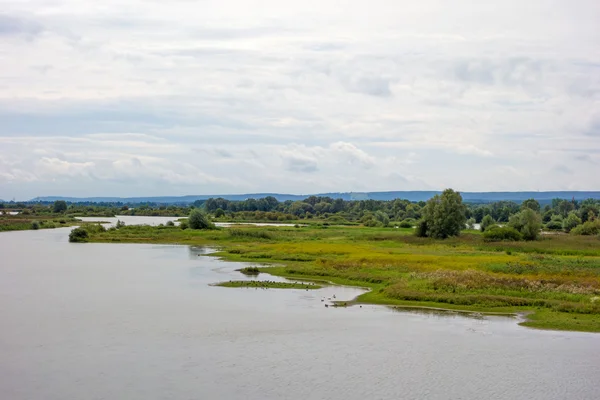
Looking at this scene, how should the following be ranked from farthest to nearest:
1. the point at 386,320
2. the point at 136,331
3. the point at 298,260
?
the point at 298,260
the point at 386,320
the point at 136,331

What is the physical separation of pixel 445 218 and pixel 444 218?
0.53 feet

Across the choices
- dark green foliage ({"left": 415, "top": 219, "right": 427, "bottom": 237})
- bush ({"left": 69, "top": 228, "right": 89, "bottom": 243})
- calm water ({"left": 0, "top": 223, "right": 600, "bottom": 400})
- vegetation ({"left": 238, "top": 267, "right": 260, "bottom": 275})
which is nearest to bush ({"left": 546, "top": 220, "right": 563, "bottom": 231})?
dark green foliage ({"left": 415, "top": 219, "right": 427, "bottom": 237})

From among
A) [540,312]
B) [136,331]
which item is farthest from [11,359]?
[540,312]

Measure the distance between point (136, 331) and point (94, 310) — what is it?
21.1 ft

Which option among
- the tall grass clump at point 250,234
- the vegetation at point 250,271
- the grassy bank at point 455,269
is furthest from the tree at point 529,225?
the vegetation at point 250,271

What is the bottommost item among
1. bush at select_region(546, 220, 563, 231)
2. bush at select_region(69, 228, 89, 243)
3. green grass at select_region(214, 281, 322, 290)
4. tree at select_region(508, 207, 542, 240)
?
green grass at select_region(214, 281, 322, 290)

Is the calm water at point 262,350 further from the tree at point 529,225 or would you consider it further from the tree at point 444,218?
the tree at point 444,218

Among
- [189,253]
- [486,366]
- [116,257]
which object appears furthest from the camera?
[189,253]

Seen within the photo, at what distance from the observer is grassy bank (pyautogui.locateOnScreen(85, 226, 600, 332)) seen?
1474 inches

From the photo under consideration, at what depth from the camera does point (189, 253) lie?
73562 millimetres

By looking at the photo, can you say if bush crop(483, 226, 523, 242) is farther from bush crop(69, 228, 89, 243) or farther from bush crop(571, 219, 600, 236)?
bush crop(69, 228, 89, 243)

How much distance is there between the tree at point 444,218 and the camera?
85875mm

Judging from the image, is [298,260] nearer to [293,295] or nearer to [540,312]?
[293,295]

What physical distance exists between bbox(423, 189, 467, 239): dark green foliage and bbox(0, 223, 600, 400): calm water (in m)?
45.3
